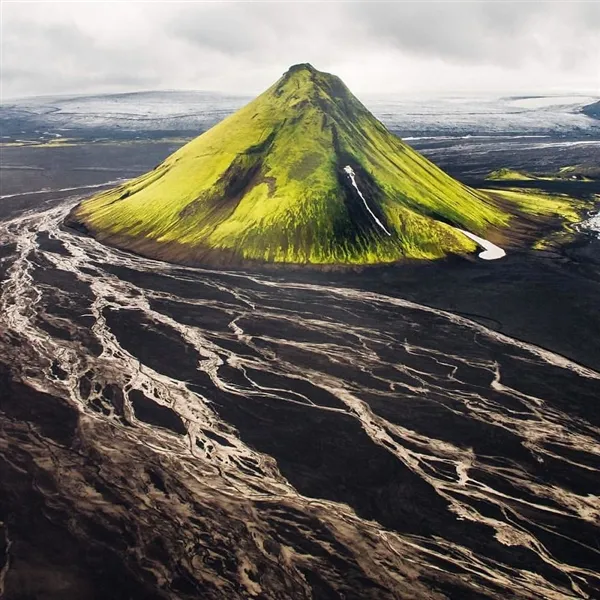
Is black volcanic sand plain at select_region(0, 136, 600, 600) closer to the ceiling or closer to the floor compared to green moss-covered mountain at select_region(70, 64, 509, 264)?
closer to the floor

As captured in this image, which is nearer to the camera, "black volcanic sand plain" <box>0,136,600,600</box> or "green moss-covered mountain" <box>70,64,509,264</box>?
"black volcanic sand plain" <box>0,136,600,600</box>

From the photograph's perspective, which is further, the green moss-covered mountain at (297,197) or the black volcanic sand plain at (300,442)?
the green moss-covered mountain at (297,197)

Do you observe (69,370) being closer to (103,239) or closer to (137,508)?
(137,508)

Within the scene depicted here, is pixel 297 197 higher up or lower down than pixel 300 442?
higher up

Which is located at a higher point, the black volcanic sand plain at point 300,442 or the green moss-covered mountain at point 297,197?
the green moss-covered mountain at point 297,197

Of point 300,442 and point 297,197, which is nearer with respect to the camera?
point 300,442
